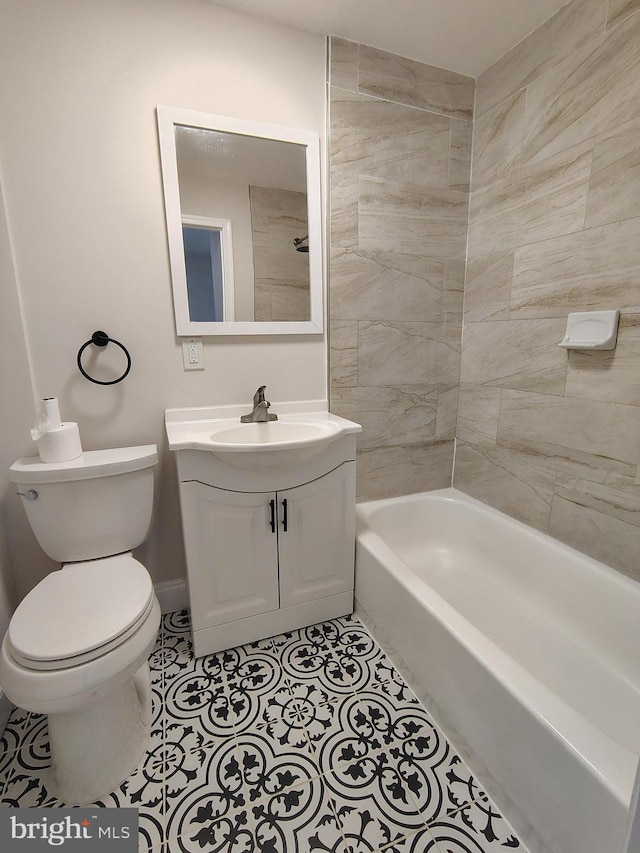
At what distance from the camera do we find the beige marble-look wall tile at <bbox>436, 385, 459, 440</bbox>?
6.97 feet

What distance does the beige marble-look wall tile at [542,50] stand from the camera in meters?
1.38

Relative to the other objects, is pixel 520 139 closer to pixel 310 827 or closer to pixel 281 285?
pixel 281 285

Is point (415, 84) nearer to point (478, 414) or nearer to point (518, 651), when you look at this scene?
point (478, 414)

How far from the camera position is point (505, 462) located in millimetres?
1888

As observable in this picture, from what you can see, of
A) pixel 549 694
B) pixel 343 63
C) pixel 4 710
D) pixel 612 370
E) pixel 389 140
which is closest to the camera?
pixel 549 694

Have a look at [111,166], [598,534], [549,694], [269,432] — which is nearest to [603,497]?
[598,534]

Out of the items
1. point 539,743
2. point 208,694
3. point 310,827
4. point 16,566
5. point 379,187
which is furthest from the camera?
point 379,187

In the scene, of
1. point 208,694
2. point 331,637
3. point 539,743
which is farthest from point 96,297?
point 539,743

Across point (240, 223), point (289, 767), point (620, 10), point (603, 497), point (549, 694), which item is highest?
point (620, 10)

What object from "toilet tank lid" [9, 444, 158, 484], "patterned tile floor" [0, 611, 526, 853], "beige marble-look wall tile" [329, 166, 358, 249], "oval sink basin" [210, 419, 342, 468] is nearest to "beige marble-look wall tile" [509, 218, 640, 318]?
"beige marble-look wall tile" [329, 166, 358, 249]

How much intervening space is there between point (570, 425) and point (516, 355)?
39 cm

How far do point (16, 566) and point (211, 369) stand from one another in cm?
105

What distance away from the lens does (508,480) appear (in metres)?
1.88

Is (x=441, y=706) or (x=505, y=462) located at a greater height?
(x=505, y=462)
